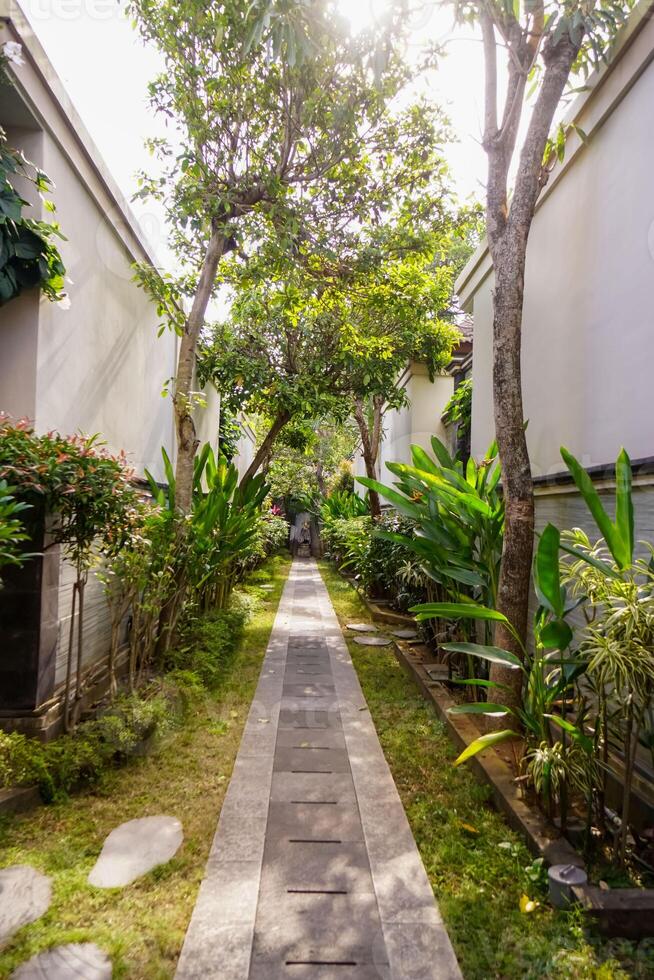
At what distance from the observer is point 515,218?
311 cm

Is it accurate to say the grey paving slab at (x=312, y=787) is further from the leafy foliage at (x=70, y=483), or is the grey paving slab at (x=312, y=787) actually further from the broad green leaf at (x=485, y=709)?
the leafy foliage at (x=70, y=483)

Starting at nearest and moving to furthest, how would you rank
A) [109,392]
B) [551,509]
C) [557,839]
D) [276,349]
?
[557,839]
[551,509]
[109,392]
[276,349]

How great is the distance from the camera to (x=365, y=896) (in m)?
2.00

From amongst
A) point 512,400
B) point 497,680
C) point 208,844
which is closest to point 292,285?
point 512,400

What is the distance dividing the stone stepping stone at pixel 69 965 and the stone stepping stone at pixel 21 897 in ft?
0.57

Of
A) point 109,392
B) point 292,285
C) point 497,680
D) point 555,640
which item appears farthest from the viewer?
point 292,285

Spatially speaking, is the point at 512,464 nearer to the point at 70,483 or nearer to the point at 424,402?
the point at 70,483

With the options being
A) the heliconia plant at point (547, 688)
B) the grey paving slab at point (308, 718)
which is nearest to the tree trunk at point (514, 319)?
the heliconia plant at point (547, 688)

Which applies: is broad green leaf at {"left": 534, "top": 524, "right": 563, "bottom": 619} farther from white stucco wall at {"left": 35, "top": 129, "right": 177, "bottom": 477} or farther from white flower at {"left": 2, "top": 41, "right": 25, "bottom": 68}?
white flower at {"left": 2, "top": 41, "right": 25, "bottom": 68}

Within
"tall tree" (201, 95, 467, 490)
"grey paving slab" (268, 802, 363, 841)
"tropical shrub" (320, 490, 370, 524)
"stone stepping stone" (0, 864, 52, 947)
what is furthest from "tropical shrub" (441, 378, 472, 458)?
"stone stepping stone" (0, 864, 52, 947)

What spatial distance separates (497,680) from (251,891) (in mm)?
1700

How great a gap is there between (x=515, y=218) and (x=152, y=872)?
12.0 ft

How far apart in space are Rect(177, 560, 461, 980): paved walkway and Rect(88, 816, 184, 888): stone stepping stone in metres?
0.21

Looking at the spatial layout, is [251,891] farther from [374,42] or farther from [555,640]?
[374,42]
